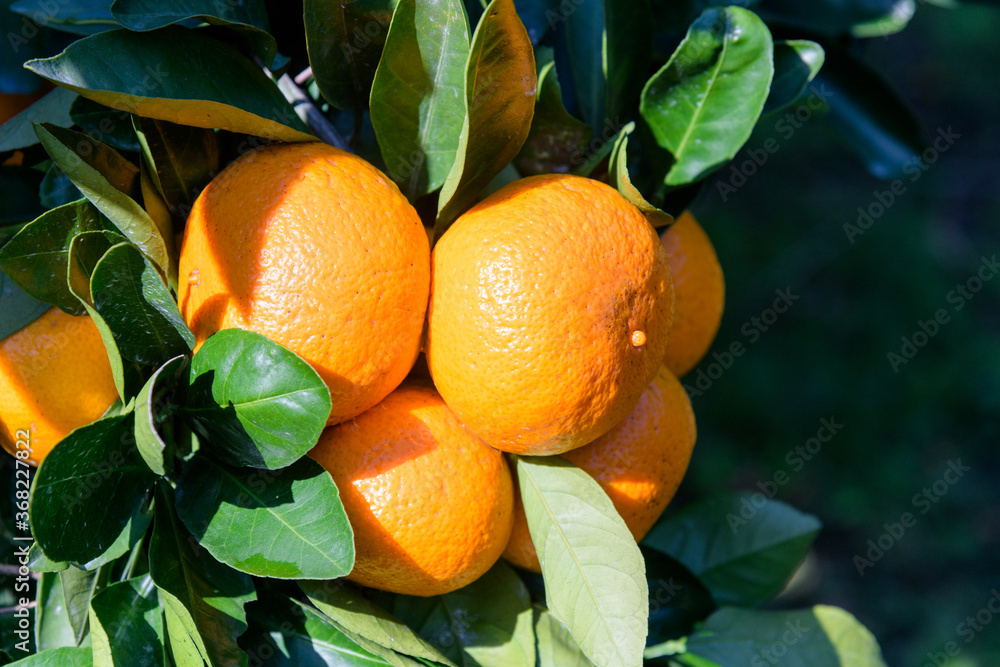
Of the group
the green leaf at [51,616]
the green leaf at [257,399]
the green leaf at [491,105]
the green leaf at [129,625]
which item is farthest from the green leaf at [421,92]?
the green leaf at [51,616]

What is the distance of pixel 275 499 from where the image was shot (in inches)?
28.2

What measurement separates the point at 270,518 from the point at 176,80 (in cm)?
42

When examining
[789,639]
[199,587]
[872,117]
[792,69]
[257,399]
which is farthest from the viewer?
[872,117]

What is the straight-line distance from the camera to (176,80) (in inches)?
28.4

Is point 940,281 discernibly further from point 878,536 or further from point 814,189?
point 878,536

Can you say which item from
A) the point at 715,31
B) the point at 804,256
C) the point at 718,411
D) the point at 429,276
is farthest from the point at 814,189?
the point at 429,276

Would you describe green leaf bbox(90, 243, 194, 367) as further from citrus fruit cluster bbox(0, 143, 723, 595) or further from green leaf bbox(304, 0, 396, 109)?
green leaf bbox(304, 0, 396, 109)

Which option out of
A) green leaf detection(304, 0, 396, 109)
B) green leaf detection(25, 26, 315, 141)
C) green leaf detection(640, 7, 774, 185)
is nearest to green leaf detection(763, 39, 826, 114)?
green leaf detection(640, 7, 774, 185)

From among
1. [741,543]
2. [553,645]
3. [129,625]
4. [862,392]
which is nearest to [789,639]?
[741,543]

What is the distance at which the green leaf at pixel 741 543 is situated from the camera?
138cm

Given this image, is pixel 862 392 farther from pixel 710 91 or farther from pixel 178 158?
pixel 178 158

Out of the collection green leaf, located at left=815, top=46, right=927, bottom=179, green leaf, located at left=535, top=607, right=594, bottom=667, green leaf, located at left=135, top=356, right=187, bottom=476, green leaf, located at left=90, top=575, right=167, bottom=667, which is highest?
green leaf, located at left=135, top=356, right=187, bottom=476

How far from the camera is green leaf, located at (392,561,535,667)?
2.94 ft

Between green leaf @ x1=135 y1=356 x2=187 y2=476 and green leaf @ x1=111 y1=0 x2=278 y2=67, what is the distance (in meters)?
0.31
